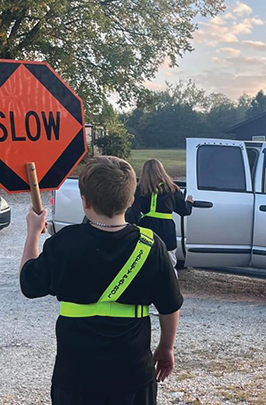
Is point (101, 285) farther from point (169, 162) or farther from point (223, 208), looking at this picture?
point (169, 162)

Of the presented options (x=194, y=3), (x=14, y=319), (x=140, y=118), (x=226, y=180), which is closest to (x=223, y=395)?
(x=14, y=319)

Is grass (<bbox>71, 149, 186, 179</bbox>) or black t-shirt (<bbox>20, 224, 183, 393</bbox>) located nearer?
black t-shirt (<bbox>20, 224, 183, 393</bbox>)

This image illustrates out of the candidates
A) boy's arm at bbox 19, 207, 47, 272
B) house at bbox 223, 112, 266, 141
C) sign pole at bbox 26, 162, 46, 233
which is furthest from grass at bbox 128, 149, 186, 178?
boy's arm at bbox 19, 207, 47, 272

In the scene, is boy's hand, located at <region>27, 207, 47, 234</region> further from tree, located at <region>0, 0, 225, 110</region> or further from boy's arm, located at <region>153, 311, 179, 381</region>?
tree, located at <region>0, 0, 225, 110</region>

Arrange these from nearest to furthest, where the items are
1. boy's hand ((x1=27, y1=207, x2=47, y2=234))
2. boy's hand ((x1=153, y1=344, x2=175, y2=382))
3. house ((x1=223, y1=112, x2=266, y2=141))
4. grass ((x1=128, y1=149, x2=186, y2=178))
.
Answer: boy's hand ((x1=27, y1=207, x2=47, y2=234)), boy's hand ((x1=153, y1=344, x2=175, y2=382)), grass ((x1=128, y1=149, x2=186, y2=178)), house ((x1=223, y1=112, x2=266, y2=141))

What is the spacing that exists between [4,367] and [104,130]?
23311 mm

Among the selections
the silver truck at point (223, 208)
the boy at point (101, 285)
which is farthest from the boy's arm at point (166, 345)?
the silver truck at point (223, 208)

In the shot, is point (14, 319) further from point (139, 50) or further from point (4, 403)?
point (139, 50)

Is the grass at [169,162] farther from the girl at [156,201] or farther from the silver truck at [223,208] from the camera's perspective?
the girl at [156,201]

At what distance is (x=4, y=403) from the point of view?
3.50 metres

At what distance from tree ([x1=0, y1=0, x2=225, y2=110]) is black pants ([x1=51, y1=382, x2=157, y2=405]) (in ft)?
62.3

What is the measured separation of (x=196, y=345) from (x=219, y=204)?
2248mm

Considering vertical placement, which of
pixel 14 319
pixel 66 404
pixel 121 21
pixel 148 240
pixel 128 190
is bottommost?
pixel 14 319

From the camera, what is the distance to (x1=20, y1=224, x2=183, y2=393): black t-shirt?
6.61ft
